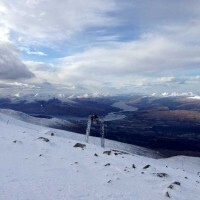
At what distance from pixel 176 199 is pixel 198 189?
3842mm

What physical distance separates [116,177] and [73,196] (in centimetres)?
461

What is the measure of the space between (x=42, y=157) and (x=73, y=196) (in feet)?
30.1

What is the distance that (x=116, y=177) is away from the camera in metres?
19.0

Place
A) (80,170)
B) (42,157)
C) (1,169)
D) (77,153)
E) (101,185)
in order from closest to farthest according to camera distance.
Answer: (101,185) → (1,169) → (80,170) → (42,157) → (77,153)

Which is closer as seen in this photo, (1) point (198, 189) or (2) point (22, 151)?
(1) point (198, 189)

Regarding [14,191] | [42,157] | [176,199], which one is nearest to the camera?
[14,191]

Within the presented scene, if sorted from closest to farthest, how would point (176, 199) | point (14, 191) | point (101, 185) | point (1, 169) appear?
1. point (14, 191)
2. point (176, 199)
3. point (101, 185)
4. point (1, 169)

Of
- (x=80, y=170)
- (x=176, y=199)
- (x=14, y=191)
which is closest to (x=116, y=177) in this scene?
(x=80, y=170)

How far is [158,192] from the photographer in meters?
16.7

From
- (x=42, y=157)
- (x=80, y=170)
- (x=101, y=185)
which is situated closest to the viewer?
(x=101, y=185)

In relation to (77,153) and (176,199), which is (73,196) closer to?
(176,199)

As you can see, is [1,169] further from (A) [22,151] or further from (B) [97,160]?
(B) [97,160]

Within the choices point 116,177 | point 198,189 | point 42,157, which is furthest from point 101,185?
point 42,157

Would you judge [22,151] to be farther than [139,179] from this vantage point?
Yes
